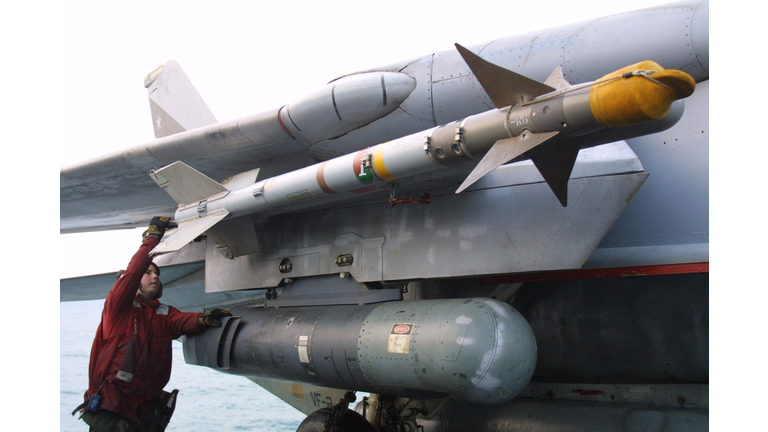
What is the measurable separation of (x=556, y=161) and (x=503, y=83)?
2.17 ft

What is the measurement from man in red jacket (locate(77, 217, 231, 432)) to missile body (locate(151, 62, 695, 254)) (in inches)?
55.4

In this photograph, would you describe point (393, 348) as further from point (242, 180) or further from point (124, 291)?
point (124, 291)

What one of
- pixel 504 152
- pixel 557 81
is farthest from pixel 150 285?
pixel 557 81

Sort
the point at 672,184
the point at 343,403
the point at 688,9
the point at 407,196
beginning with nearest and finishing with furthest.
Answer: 1. the point at 688,9
2. the point at 672,184
3. the point at 407,196
4. the point at 343,403

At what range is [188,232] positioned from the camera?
604 cm

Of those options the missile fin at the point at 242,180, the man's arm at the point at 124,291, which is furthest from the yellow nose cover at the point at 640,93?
the man's arm at the point at 124,291

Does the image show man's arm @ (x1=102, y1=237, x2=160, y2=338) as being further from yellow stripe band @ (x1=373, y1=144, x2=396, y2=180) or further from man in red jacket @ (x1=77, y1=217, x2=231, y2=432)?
yellow stripe band @ (x1=373, y1=144, x2=396, y2=180)

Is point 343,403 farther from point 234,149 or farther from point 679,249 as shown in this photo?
point 679,249

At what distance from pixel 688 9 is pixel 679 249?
1.78 metres

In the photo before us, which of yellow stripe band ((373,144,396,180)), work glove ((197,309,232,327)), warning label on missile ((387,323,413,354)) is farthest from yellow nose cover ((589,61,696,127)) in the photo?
work glove ((197,309,232,327))

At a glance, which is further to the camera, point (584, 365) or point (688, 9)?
point (584, 365)

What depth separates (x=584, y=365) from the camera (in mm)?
5230

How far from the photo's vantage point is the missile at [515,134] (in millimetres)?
3426

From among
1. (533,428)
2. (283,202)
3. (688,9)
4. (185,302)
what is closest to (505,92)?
(688,9)
